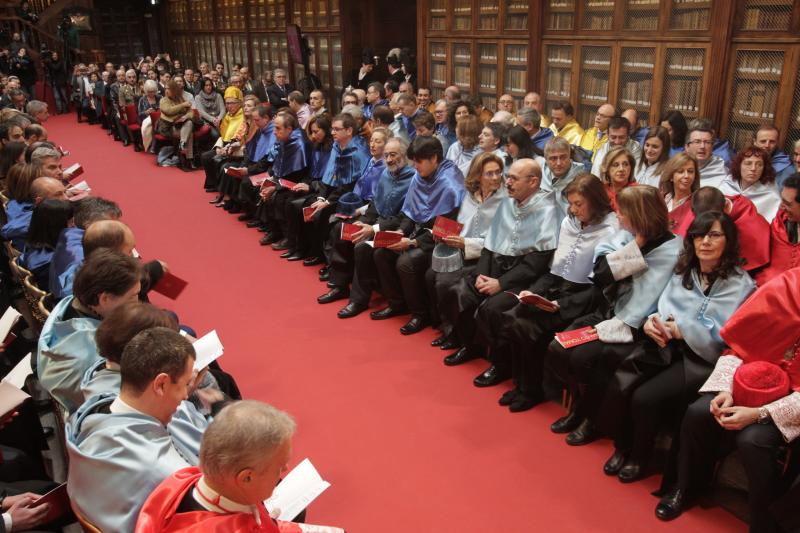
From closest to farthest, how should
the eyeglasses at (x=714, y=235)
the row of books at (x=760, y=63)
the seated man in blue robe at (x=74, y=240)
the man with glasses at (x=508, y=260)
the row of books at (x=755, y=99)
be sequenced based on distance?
the eyeglasses at (x=714, y=235), the seated man in blue robe at (x=74, y=240), the man with glasses at (x=508, y=260), the row of books at (x=760, y=63), the row of books at (x=755, y=99)

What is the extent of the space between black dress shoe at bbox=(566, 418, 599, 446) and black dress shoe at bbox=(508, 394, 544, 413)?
0.34 meters

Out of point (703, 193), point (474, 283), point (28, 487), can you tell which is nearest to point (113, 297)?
point (28, 487)

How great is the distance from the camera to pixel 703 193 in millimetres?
3541

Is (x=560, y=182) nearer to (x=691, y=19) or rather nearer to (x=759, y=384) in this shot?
(x=759, y=384)

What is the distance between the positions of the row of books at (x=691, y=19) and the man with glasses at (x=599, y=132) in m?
1.05

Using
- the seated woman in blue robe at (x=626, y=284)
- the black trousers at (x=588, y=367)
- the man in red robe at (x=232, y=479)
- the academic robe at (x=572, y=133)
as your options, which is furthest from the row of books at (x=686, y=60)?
the man in red robe at (x=232, y=479)

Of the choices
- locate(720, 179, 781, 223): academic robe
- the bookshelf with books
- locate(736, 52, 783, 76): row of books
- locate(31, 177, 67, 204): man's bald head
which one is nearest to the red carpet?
locate(31, 177, 67, 204): man's bald head

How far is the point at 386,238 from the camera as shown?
4688mm

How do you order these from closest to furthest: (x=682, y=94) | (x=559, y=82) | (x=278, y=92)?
(x=682, y=94), (x=559, y=82), (x=278, y=92)

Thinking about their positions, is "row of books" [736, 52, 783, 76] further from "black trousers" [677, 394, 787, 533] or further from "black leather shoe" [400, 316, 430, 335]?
"black trousers" [677, 394, 787, 533]

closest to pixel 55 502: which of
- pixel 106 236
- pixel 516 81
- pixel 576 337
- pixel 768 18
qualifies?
pixel 106 236

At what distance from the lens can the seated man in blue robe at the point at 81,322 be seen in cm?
268

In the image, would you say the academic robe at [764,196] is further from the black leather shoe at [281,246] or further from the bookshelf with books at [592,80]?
the black leather shoe at [281,246]

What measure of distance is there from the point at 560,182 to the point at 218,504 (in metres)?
3.92
